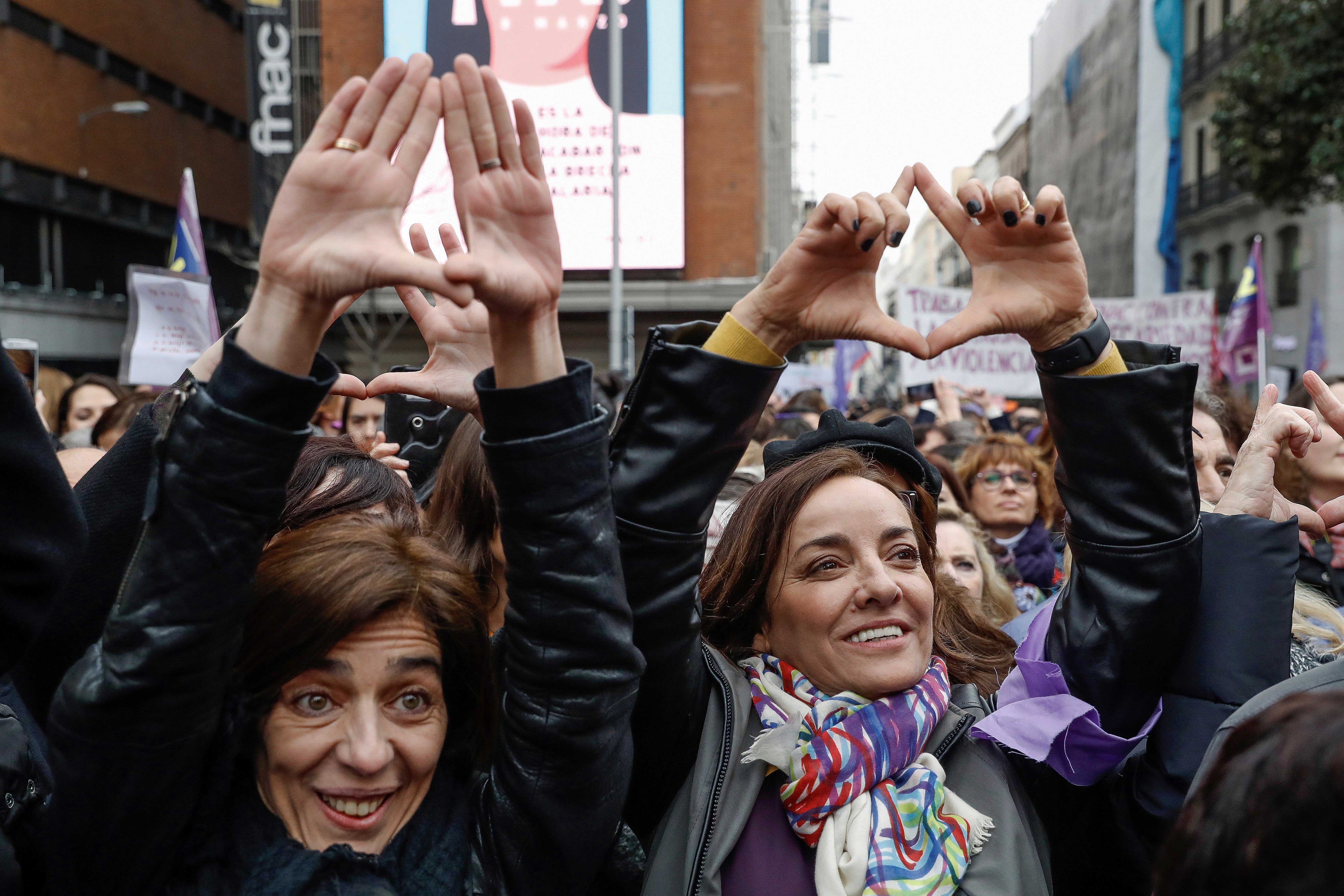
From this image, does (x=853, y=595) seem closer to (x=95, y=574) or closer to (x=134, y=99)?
(x=95, y=574)

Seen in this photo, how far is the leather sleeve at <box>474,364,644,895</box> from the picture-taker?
167 centimetres

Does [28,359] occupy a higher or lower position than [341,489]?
higher

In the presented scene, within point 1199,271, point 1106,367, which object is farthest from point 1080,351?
point 1199,271

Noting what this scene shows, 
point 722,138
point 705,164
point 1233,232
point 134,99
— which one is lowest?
point 1233,232

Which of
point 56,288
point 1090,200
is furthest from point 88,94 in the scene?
point 1090,200

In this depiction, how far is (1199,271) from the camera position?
3388cm

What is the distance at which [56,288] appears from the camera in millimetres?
21875

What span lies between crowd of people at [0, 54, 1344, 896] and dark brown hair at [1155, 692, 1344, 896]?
373 mm

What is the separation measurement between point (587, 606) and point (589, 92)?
19384 millimetres

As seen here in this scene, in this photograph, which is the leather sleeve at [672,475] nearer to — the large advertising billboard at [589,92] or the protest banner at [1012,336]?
the protest banner at [1012,336]

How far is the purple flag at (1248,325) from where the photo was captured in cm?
1024

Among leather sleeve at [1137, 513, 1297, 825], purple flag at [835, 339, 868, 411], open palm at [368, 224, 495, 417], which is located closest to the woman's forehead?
leather sleeve at [1137, 513, 1297, 825]

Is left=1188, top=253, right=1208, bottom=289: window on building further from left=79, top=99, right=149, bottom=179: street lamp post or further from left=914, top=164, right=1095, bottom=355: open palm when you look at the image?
left=914, top=164, right=1095, bottom=355: open palm

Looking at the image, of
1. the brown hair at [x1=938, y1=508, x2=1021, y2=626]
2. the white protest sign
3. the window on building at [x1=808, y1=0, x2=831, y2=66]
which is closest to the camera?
the brown hair at [x1=938, y1=508, x2=1021, y2=626]
